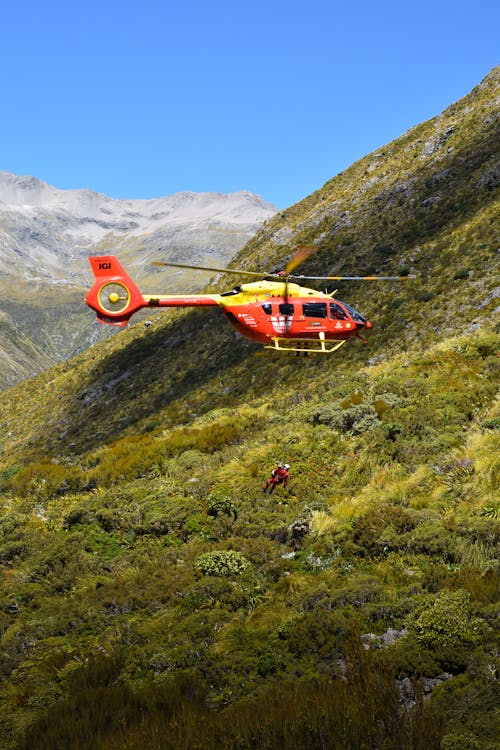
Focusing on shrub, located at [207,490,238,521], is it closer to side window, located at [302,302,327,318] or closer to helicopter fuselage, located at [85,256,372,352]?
helicopter fuselage, located at [85,256,372,352]

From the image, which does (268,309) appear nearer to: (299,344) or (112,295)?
(299,344)

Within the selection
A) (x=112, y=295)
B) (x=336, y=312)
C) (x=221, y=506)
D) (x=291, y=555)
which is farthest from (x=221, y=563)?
(x=112, y=295)

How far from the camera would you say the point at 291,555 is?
1520cm

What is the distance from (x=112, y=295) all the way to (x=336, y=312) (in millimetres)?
9168

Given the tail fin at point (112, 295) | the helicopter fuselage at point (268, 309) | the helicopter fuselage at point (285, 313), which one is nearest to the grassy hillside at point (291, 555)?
the helicopter fuselage at point (268, 309)

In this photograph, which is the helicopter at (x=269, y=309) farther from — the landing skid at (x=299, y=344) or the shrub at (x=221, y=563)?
the shrub at (x=221, y=563)

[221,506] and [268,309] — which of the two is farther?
[268,309]

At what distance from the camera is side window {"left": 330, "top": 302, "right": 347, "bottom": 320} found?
21719mm

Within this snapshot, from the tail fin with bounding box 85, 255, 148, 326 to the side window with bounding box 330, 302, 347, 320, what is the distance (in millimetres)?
7748

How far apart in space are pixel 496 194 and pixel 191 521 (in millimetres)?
37996

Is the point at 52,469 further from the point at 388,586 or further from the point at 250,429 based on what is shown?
the point at 388,586

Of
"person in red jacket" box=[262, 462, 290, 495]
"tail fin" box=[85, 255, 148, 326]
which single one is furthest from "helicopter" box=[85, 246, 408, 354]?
"person in red jacket" box=[262, 462, 290, 495]

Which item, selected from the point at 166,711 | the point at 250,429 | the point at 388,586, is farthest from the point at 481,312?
the point at 166,711

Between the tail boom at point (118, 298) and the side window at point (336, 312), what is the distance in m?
4.70
